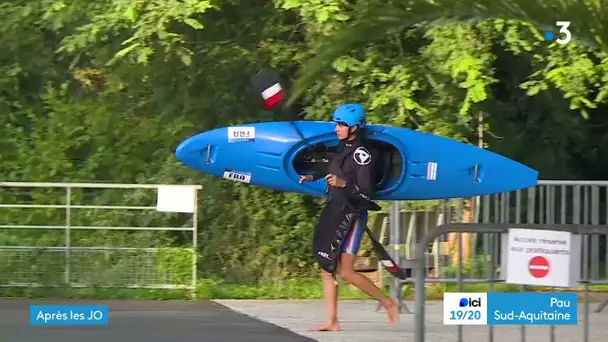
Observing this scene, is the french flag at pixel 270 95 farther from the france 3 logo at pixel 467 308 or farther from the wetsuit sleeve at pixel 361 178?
the france 3 logo at pixel 467 308

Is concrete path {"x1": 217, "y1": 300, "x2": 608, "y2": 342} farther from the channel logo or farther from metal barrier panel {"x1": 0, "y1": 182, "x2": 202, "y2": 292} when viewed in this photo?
the channel logo

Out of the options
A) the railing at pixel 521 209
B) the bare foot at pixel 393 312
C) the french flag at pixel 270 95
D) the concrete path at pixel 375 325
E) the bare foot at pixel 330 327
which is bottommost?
the concrete path at pixel 375 325

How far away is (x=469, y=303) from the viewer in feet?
22.7

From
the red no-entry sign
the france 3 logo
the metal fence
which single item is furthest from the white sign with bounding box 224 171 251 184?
the red no-entry sign

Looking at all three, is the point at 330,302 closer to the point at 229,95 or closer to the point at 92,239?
the point at 92,239

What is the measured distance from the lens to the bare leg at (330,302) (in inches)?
367

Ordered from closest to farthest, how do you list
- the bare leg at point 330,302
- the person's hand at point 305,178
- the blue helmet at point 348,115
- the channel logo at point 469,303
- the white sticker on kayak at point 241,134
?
the channel logo at point 469,303 < the blue helmet at point 348,115 < the bare leg at point 330,302 < the person's hand at point 305,178 < the white sticker on kayak at point 241,134

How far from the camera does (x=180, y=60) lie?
13.7 m

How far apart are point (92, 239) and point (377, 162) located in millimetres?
4038

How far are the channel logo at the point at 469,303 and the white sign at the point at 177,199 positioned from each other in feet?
18.4

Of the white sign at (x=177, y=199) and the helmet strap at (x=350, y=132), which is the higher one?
the helmet strap at (x=350, y=132)

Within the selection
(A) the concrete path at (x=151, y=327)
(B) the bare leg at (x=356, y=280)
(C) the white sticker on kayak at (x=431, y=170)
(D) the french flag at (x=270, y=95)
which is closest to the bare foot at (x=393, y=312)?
(B) the bare leg at (x=356, y=280)

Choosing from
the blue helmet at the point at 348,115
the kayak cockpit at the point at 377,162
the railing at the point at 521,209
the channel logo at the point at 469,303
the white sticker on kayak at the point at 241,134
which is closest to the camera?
the channel logo at the point at 469,303

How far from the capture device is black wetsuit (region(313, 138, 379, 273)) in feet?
29.9
